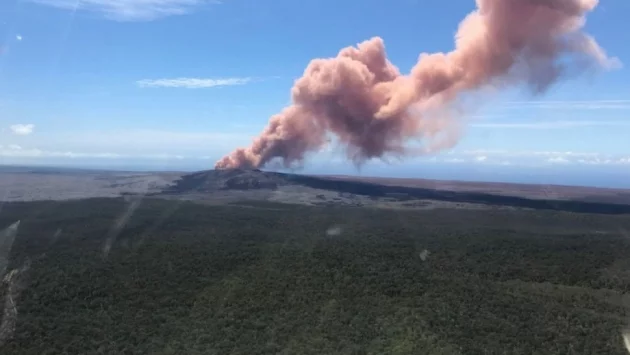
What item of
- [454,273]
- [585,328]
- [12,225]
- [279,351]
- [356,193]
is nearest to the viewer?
[279,351]

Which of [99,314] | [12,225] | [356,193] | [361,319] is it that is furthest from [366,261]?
[356,193]

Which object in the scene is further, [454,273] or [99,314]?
[454,273]

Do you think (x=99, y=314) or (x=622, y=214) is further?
(x=622, y=214)

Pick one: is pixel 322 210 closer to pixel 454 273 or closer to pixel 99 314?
pixel 454 273

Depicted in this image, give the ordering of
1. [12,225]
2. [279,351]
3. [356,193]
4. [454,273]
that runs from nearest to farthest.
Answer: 1. [279,351]
2. [454,273]
3. [12,225]
4. [356,193]

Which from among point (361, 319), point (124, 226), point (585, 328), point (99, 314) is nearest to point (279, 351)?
point (361, 319)

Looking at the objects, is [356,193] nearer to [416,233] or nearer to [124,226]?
[416,233]

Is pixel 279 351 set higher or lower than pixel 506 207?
lower
